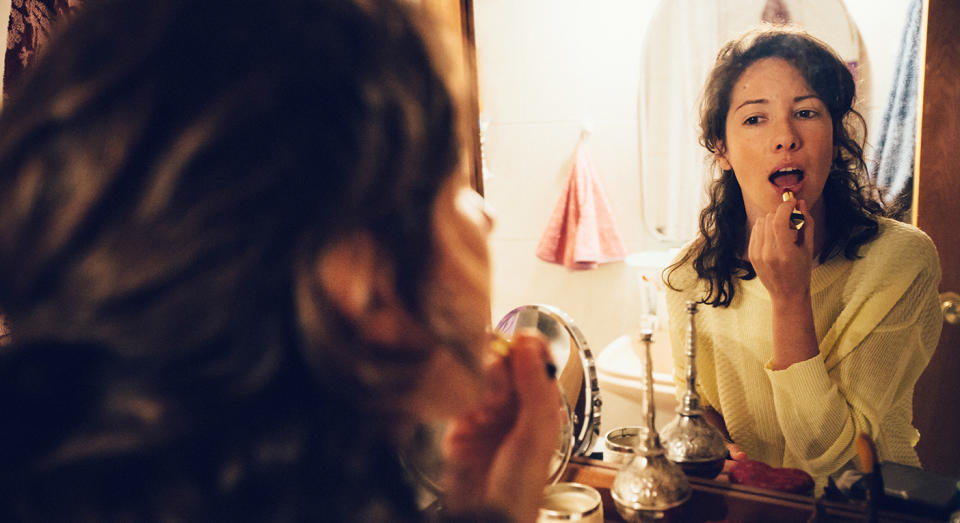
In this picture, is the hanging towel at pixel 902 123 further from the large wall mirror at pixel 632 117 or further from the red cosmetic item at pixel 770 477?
the red cosmetic item at pixel 770 477

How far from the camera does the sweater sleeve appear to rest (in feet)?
2.15

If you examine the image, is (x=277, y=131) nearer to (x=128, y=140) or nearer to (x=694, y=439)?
(x=128, y=140)

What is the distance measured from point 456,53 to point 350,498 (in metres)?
0.19

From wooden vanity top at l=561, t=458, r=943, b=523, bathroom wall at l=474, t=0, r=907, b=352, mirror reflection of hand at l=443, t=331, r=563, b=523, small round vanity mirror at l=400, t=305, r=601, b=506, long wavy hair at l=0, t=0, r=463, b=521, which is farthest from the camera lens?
bathroom wall at l=474, t=0, r=907, b=352

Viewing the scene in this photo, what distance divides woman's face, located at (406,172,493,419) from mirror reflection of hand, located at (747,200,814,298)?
49cm

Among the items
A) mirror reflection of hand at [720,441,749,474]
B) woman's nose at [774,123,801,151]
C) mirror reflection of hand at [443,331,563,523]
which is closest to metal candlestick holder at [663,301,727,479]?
mirror reflection of hand at [720,441,749,474]

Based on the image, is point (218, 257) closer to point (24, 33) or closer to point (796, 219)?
point (796, 219)

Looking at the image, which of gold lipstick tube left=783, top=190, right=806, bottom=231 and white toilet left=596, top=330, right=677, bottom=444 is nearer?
gold lipstick tube left=783, top=190, right=806, bottom=231

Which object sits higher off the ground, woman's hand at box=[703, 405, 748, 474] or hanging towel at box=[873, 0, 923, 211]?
hanging towel at box=[873, 0, 923, 211]

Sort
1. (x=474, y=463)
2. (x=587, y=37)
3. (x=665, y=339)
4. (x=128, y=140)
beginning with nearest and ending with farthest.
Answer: (x=128, y=140) < (x=474, y=463) < (x=665, y=339) < (x=587, y=37)

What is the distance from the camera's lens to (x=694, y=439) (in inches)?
26.8

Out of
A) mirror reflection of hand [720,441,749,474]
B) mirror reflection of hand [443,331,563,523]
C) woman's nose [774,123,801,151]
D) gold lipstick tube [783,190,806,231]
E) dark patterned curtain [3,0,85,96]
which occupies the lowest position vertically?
mirror reflection of hand [720,441,749,474]

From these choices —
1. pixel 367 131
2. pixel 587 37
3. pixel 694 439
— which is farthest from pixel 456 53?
pixel 587 37

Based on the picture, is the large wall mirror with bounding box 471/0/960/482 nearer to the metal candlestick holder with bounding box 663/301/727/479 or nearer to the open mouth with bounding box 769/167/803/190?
the open mouth with bounding box 769/167/803/190
